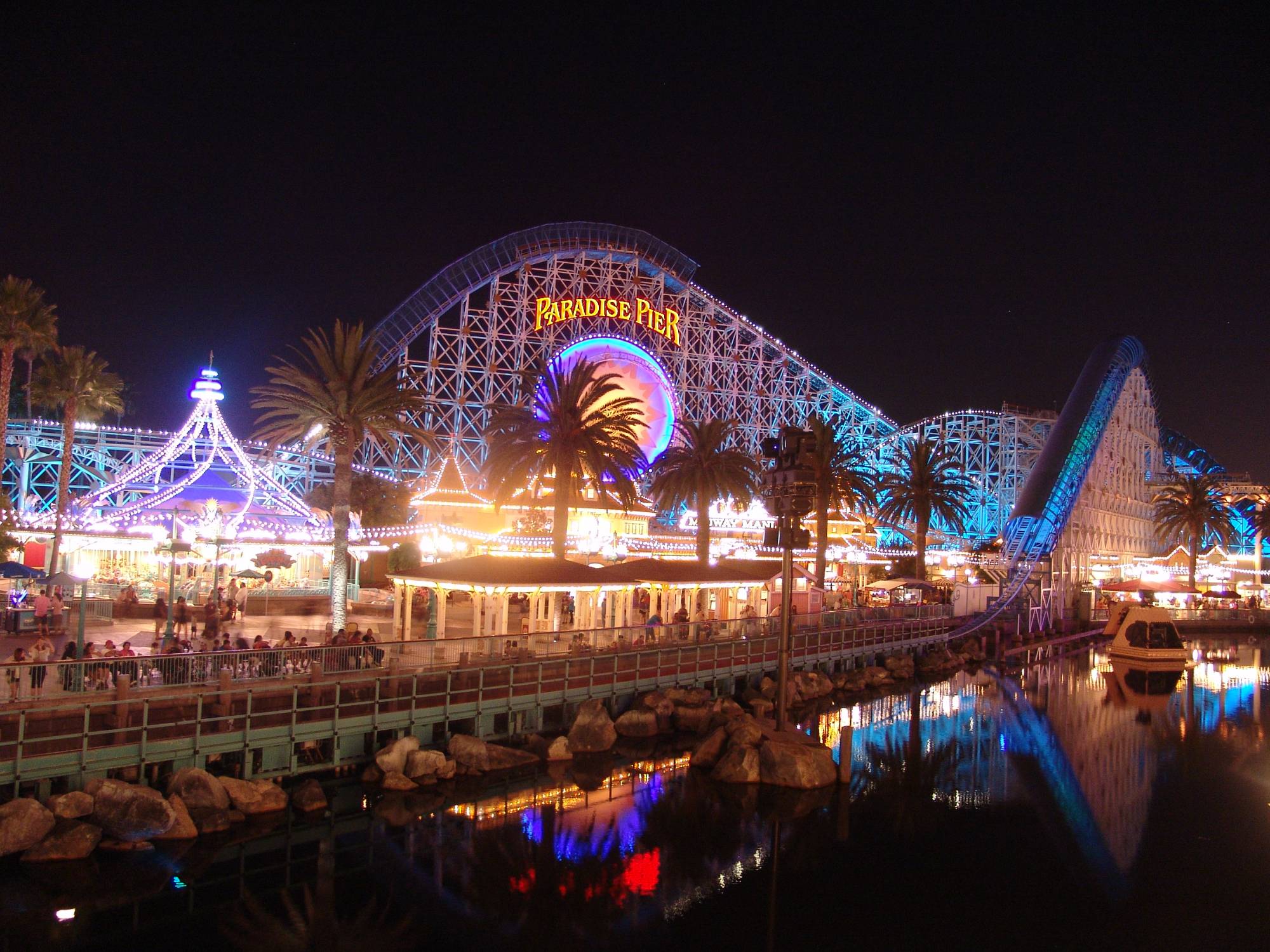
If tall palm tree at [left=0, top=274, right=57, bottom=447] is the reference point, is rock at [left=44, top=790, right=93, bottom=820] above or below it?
below

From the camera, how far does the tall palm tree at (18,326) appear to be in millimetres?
34438

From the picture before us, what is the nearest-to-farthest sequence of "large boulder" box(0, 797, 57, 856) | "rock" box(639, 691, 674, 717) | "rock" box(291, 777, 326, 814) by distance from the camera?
"large boulder" box(0, 797, 57, 856), "rock" box(291, 777, 326, 814), "rock" box(639, 691, 674, 717)

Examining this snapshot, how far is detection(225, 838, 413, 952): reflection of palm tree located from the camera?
13.3 m

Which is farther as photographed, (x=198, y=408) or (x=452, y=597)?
(x=198, y=408)

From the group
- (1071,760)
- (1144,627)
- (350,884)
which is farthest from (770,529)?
(1144,627)

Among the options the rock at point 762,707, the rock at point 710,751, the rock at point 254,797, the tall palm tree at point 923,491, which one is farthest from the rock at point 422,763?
the tall palm tree at point 923,491

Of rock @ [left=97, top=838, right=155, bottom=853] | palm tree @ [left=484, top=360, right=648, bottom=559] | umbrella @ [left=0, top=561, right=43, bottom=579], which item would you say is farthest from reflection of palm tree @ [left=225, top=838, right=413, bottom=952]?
palm tree @ [left=484, top=360, right=648, bottom=559]

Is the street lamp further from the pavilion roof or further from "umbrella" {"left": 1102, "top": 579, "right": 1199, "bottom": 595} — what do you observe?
"umbrella" {"left": 1102, "top": 579, "right": 1199, "bottom": 595}

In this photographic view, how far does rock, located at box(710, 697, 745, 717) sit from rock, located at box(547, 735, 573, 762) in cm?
501

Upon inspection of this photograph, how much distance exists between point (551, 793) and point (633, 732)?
5224mm

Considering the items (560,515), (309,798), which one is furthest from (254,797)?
(560,515)

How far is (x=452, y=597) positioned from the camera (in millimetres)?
38875

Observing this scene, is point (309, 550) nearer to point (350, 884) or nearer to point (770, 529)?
point (770, 529)

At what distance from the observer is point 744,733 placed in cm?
2247
